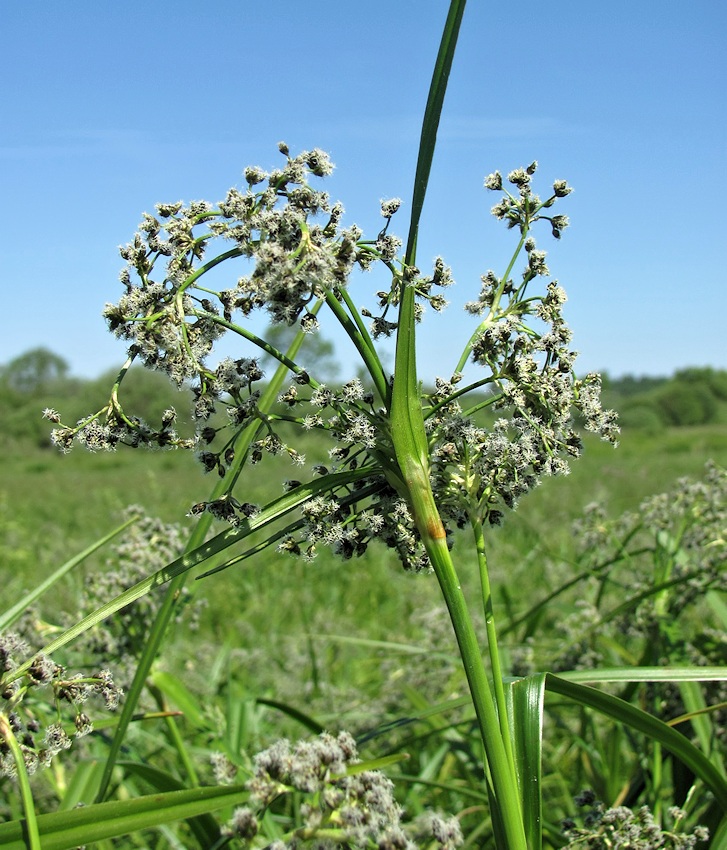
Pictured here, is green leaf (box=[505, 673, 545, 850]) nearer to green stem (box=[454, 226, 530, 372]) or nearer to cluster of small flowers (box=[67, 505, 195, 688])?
green stem (box=[454, 226, 530, 372])

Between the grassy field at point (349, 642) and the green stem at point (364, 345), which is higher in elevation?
the green stem at point (364, 345)

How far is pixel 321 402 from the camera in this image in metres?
1.16

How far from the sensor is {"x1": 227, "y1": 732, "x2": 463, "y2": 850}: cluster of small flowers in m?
1.09

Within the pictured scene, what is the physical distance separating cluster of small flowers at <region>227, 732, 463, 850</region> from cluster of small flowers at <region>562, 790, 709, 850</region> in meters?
0.51

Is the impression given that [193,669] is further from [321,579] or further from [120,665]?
[321,579]

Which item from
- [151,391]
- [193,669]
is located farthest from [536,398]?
[151,391]

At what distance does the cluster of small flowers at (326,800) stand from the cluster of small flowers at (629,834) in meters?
0.51

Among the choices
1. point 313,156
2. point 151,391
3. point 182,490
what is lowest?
point 313,156

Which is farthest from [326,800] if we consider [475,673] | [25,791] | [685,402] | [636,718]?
[685,402]

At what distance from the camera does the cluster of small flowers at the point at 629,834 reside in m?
1.50

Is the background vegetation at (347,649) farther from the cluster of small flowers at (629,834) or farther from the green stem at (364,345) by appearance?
the green stem at (364,345)

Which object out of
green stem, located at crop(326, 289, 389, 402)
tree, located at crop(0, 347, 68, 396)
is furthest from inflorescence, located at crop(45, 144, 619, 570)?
tree, located at crop(0, 347, 68, 396)

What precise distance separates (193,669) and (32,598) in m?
3.20

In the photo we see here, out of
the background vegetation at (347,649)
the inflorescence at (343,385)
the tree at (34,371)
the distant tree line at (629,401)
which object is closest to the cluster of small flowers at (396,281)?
the inflorescence at (343,385)
